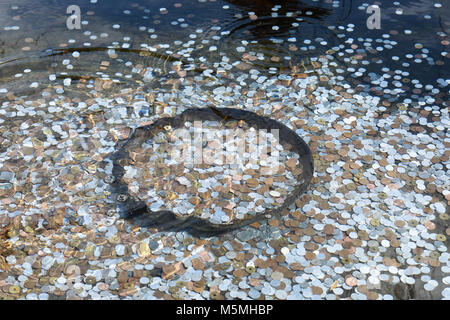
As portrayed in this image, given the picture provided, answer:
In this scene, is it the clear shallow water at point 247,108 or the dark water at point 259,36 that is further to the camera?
the dark water at point 259,36

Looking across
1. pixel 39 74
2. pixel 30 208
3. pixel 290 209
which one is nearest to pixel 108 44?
pixel 39 74

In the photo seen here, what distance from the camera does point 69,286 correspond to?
247 centimetres

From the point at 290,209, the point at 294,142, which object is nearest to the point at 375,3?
the point at 294,142

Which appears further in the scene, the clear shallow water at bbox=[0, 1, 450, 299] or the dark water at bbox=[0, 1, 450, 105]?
the dark water at bbox=[0, 1, 450, 105]

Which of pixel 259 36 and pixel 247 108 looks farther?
pixel 259 36

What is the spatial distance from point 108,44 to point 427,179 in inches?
89.4

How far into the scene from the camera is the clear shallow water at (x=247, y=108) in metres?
2.54

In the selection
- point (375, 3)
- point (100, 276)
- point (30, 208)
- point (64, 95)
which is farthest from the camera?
point (375, 3)

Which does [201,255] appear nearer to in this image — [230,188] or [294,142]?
[230,188]

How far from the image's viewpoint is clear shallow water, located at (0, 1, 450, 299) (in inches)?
100

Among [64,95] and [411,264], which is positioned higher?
[64,95]

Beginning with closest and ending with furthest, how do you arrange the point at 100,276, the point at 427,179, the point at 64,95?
1. the point at 100,276
2. the point at 427,179
3. the point at 64,95

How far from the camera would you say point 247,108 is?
339cm
